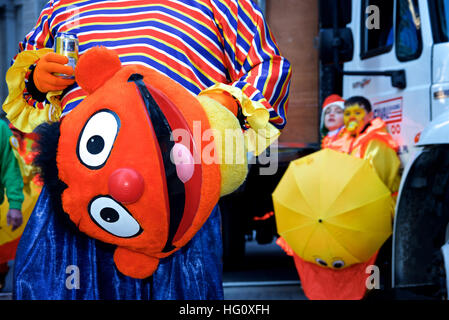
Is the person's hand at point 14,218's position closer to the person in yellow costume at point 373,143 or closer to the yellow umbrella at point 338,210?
the yellow umbrella at point 338,210

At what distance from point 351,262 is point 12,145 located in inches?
106

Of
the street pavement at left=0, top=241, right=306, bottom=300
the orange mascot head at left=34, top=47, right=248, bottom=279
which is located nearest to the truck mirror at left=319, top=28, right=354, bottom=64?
the street pavement at left=0, top=241, right=306, bottom=300

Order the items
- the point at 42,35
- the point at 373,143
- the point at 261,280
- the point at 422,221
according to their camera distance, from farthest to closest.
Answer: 1. the point at 261,280
2. the point at 373,143
3. the point at 422,221
4. the point at 42,35

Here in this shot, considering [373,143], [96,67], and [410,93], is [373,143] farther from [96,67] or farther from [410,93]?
[96,67]

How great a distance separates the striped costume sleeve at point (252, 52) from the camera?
1.66 metres

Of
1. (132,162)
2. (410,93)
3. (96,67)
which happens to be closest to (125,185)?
(132,162)

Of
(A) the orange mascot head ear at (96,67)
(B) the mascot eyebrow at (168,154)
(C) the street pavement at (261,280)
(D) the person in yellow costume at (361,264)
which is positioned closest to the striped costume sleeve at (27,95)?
(A) the orange mascot head ear at (96,67)

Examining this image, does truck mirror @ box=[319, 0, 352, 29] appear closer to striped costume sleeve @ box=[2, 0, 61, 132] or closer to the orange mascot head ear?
striped costume sleeve @ box=[2, 0, 61, 132]

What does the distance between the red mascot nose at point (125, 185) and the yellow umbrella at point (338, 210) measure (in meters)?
2.72

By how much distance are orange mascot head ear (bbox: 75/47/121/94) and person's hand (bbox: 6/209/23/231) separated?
11.6 feet

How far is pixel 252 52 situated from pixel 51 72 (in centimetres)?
55

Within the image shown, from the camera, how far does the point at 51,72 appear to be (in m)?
1.55

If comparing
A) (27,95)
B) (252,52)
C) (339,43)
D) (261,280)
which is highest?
(339,43)

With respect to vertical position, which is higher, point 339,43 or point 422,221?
point 339,43
